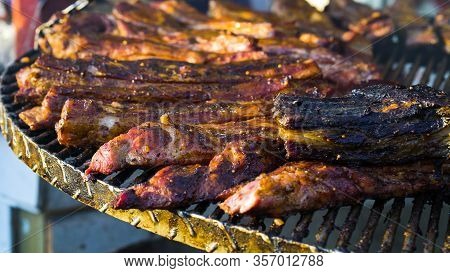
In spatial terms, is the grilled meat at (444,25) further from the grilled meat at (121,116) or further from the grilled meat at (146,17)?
the grilled meat at (121,116)

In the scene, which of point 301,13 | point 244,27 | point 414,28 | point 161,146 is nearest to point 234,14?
point 244,27

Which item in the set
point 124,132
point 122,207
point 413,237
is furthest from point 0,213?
point 413,237

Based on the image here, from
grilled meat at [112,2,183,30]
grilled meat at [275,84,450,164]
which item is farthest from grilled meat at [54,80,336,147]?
grilled meat at [112,2,183,30]

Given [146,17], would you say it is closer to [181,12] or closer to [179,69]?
[181,12]

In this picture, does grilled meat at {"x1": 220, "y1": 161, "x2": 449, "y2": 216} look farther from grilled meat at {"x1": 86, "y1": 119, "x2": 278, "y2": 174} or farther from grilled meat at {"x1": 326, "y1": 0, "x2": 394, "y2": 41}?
grilled meat at {"x1": 326, "y1": 0, "x2": 394, "y2": 41}

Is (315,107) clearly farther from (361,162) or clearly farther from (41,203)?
(41,203)

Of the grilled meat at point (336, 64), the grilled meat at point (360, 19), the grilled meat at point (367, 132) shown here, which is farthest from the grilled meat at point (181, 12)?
the grilled meat at point (367, 132)
